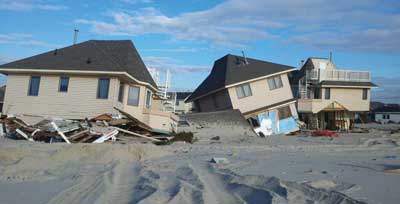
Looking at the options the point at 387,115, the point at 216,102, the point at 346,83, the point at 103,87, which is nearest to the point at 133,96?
the point at 103,87

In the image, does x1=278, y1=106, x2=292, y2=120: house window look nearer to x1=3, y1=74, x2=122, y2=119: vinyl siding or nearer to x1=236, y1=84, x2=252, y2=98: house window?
x1=236, y1=84, x2=252, y2=98: house window

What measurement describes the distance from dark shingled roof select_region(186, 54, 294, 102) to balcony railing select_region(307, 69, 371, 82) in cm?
1124

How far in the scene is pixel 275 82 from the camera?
115ft

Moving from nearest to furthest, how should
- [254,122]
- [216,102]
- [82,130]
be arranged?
[82,130], [254,122], [216,102]

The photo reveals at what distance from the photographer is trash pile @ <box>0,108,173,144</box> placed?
65.0ft

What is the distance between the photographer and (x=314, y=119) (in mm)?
45344

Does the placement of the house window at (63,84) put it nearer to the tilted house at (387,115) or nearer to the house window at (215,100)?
the house window at (215,100)

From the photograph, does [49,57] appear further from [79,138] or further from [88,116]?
[79,138]

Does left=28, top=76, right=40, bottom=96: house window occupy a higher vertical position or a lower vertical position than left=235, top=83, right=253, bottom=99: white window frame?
lower

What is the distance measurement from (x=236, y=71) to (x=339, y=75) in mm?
16907

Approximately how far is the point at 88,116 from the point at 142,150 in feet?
32.1

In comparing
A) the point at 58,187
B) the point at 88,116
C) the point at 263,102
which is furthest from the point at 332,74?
the point at 58,187

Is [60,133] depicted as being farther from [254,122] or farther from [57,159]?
[254,122]

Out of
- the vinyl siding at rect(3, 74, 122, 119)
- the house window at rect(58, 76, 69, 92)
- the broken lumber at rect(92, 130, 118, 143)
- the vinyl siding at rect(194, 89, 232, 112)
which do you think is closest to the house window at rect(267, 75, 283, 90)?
the vinyl siding at rect(194, 89, 232, 112)
